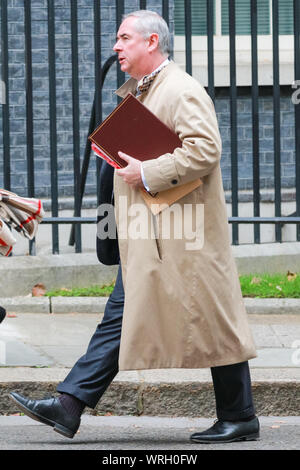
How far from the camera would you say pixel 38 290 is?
25.4ft

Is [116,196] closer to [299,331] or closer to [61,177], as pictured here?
[299,331]

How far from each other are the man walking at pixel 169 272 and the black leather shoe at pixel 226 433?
5.9 inches

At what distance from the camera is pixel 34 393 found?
566 centimetres

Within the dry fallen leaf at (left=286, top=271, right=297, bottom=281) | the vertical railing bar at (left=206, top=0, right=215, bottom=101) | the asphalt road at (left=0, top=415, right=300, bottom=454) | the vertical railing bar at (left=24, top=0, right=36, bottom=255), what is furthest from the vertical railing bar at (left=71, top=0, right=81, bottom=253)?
the asphalt road at (left=0, top=415, right=300, bottom=454)

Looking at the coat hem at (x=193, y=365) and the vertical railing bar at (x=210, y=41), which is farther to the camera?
the vertical railing bar at (x=210, y=41)

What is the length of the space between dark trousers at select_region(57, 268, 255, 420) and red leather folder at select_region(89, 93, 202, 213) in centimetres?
48

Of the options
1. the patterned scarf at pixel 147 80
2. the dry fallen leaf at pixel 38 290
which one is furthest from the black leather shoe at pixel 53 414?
the dry fallen leaf at pixel 38 290

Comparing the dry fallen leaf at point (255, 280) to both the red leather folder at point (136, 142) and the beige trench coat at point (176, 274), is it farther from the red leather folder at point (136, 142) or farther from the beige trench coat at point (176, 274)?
the red leather folder at point (136, 142)

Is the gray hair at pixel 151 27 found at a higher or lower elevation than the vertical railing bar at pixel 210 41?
lower

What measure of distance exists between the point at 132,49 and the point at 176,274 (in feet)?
3.18

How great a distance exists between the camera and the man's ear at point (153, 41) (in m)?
4.85

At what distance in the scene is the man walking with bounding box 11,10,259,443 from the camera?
185 inches

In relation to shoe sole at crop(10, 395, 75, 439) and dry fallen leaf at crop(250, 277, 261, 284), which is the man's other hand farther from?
dry fallen leaf at crop(250, 277, 261, 284)

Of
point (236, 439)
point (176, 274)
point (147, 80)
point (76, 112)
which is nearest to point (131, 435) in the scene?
point (236, 439)
